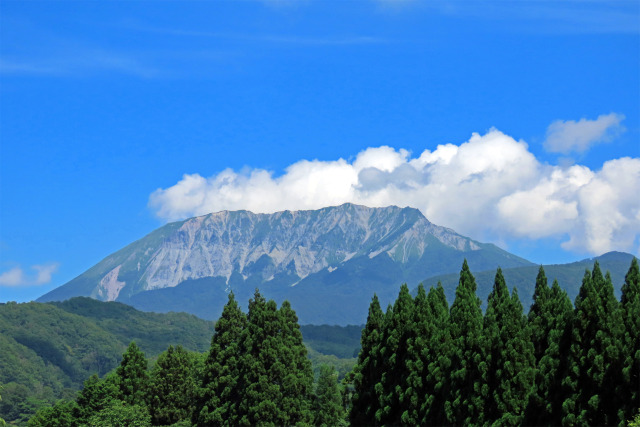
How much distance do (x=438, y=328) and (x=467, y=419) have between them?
7.75 m

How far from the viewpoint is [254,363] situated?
63656 mm

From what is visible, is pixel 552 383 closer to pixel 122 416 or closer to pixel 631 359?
pixel 631 359

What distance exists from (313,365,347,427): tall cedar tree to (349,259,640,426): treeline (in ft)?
43.5

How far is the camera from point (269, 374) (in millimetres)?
63812

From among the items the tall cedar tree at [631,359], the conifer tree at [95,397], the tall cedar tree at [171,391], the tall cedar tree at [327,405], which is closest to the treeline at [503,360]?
the tall cedar tree at [631,359]

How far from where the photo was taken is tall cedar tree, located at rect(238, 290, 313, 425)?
62750 millimetres

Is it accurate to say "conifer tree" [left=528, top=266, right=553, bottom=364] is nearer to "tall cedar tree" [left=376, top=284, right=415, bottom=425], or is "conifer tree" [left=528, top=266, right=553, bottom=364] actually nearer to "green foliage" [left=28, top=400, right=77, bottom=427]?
"tall cedar tree" [left=376, top=284, right=415, bottom=425]

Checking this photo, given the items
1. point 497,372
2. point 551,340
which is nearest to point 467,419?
point 497,372

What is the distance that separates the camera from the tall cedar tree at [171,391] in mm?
74250

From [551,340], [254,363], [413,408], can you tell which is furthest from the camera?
[254,363]

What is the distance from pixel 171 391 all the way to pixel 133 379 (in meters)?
3.46

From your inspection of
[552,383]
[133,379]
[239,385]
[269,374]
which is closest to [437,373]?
[552,383]

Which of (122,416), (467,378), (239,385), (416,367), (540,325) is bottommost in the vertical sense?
(122,416)

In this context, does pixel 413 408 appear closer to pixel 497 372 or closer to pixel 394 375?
pixel 394 375
